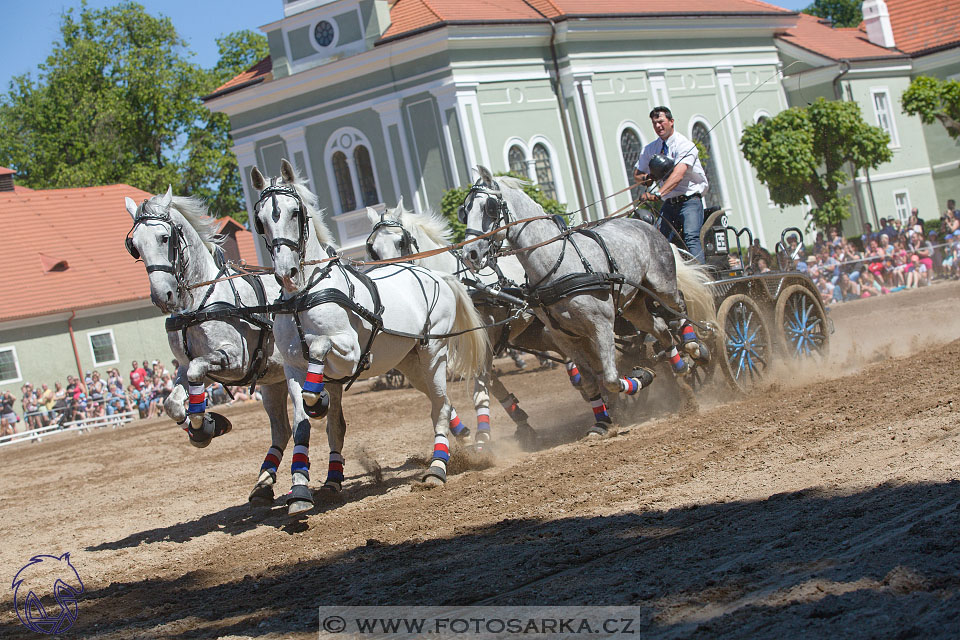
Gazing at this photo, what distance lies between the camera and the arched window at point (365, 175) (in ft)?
101

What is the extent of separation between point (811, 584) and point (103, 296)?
3279 cm

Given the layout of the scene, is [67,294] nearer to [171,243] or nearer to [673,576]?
[171,243]

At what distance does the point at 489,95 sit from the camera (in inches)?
1161

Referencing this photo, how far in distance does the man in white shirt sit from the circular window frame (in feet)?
68.4

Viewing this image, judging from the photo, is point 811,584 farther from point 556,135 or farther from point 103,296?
point 103,296

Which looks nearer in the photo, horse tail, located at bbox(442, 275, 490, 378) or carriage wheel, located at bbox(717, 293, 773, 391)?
horse tail, located at bbox(442, 275, 490, 378)

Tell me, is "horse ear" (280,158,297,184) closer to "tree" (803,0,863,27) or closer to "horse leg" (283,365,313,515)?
"horse leg" (283,365,313,515)

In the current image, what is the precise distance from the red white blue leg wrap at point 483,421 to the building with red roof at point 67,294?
76.2 ft

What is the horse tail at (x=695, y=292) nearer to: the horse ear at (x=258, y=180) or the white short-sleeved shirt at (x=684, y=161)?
the white short-sleeved shirt at (x=684, y=161)

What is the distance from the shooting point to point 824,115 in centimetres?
3020

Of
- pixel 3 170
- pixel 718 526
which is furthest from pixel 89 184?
pixel 718 526

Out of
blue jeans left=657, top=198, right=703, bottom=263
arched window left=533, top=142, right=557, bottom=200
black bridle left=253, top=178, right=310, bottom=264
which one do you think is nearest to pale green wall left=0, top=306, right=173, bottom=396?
arched window left=533, top=142, right=557, bottom=200

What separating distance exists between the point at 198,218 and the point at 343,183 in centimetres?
2303

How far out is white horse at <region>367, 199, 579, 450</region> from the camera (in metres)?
10.2
